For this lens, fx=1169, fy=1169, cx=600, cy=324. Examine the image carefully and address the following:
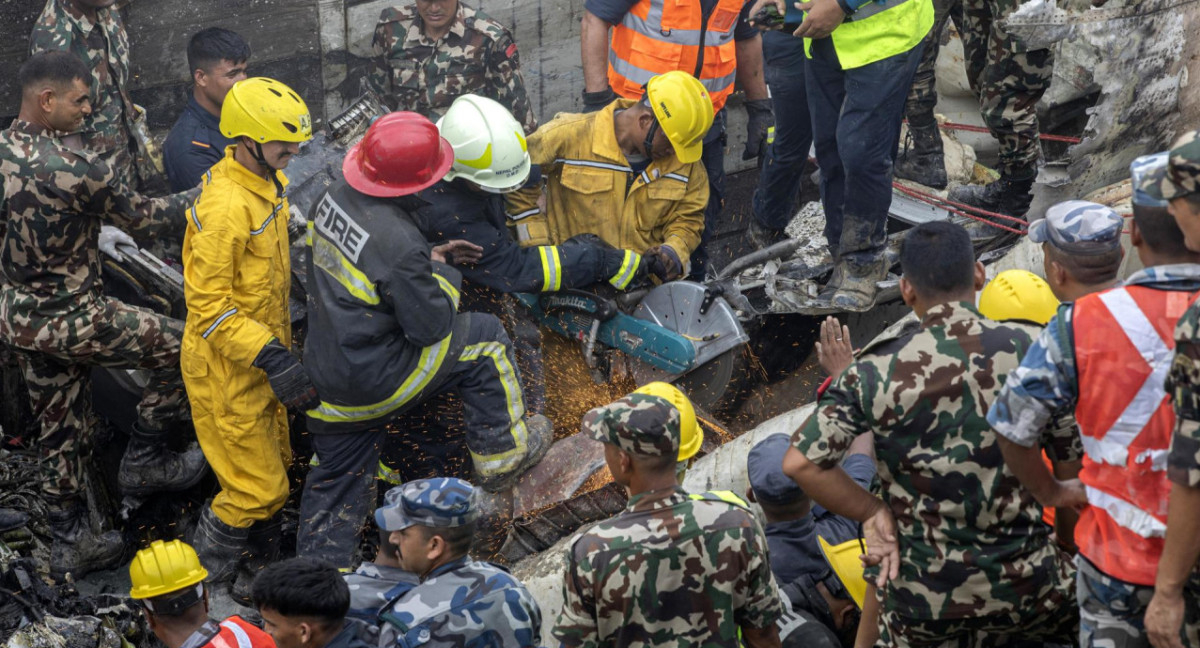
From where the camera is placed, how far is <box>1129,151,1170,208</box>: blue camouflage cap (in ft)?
8.27

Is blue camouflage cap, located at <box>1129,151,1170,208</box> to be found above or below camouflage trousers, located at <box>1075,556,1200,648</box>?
above

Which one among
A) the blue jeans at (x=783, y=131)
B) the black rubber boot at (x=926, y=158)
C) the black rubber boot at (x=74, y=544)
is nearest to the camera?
the black rubber boot at (x=74, y=544)

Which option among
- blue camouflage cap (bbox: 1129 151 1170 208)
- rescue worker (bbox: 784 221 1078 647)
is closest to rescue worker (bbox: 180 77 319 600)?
rescue worker (bbox: 784 221 1078 647)

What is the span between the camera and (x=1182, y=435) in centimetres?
233

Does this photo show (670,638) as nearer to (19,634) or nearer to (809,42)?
(19,634)

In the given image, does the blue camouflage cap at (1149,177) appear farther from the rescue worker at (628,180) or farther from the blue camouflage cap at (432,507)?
the rescue worker at (628,180)

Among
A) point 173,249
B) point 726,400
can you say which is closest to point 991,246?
point 726,400

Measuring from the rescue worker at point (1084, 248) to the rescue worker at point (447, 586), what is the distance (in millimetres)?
1746

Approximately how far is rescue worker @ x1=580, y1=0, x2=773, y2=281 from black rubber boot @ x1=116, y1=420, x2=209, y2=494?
284 cm

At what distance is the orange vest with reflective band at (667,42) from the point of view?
6.49m

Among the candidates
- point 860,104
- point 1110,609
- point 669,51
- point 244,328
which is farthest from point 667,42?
point 1110,609

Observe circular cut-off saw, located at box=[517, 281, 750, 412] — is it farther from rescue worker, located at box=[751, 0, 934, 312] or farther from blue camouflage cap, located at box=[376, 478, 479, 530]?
blue camouflage cap, located at box=[376, 478, 479, 530]

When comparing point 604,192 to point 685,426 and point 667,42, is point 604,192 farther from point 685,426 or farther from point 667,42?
point 685,426

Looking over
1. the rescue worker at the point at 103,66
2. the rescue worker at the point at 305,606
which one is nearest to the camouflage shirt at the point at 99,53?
the rescue worker at the point at 103,66
